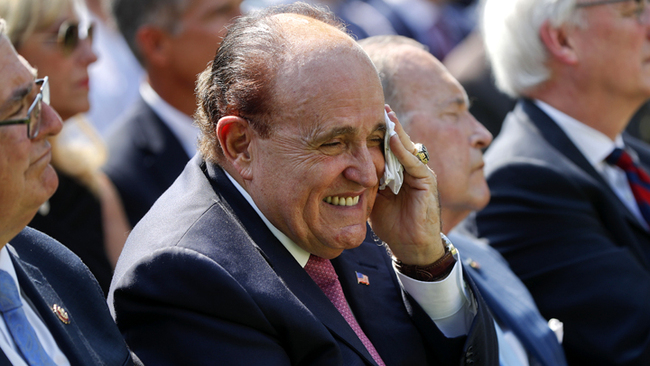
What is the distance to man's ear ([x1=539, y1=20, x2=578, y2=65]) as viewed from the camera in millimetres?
4086

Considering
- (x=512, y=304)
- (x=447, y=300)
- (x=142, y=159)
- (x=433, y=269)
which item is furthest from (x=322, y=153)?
(x=142, y=159)

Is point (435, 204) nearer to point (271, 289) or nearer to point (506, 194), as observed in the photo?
point (271, 289)

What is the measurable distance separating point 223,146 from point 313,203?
34cm

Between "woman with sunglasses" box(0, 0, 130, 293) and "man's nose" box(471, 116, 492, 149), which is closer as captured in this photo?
"man's nose" box(471, 116, 492, 149)

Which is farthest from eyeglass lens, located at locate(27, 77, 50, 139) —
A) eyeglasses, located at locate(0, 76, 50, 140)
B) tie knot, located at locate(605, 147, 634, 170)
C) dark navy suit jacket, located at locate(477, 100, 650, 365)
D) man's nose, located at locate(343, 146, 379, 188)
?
tie knot, located at locate(605, 147, 634, 170)

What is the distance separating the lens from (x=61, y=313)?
2.17 m

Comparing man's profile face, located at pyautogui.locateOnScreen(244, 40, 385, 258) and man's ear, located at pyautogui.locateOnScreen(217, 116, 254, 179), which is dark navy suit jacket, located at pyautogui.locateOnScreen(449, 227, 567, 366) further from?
man's ear, located at pyautogui.locateOnScreen(217, 116, 254, 179)

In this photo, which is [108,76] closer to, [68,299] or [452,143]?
[452,143]

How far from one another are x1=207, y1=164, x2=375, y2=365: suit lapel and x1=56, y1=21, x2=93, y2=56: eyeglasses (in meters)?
2.01

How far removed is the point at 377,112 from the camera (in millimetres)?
2326

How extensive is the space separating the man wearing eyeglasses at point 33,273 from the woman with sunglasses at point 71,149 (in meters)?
1.36

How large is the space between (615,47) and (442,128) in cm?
140

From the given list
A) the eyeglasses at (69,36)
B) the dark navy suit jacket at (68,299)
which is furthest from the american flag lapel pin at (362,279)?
the eyeglasses at (69,36)

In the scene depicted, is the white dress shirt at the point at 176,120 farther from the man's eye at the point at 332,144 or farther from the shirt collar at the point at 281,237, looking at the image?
the man's eye at the point at 332,144
